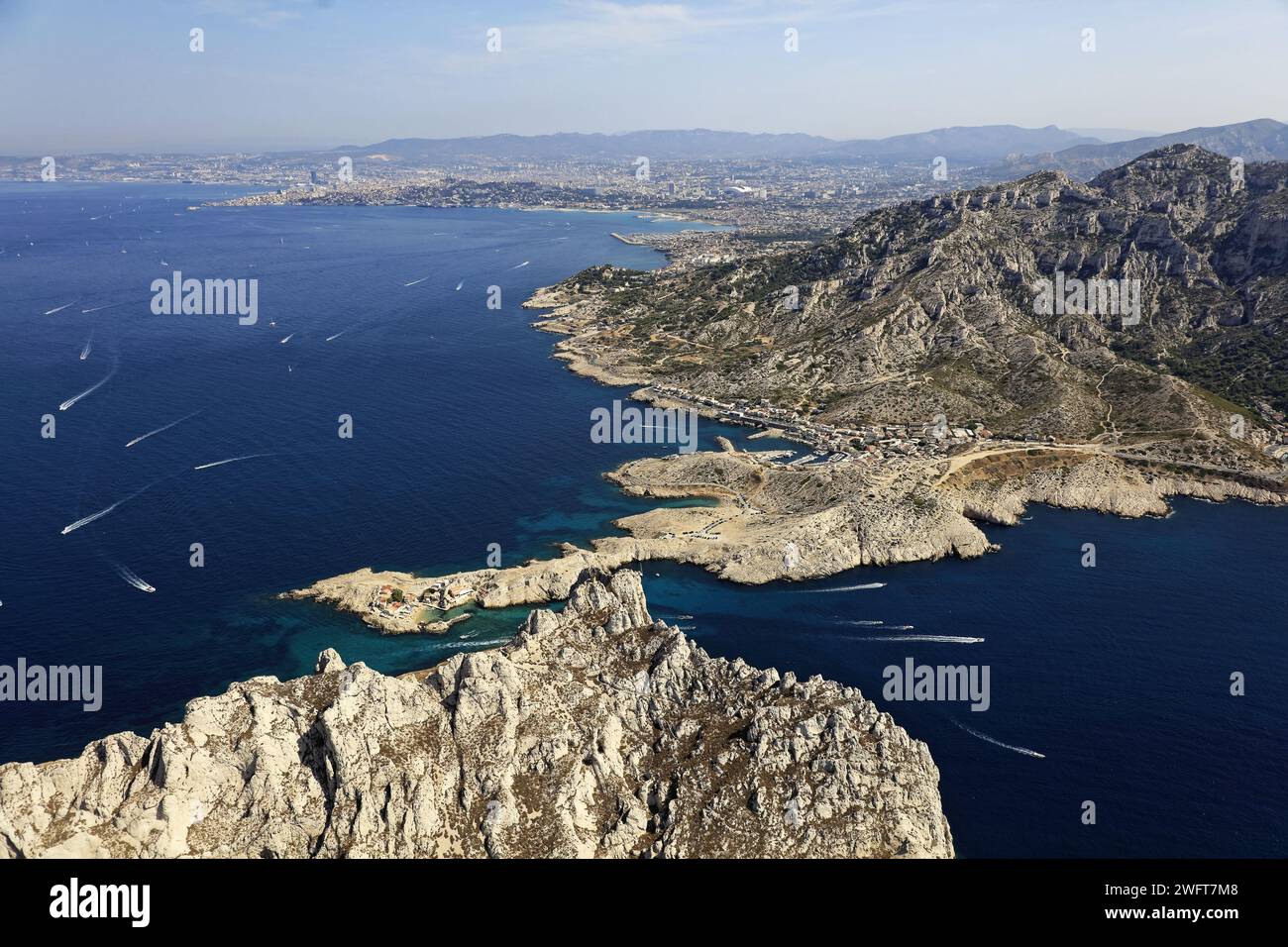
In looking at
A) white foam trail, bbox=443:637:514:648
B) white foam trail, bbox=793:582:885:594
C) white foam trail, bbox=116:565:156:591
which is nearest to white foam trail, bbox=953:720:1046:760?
white foam trail, bbox=793:582:885:594

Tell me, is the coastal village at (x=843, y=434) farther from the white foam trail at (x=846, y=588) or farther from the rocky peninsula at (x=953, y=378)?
the white foam trail at (x=846, y=588)

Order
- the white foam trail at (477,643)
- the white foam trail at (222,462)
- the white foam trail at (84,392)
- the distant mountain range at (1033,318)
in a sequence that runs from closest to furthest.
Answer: the white foam trail at (477,643) < the white foam trail at (222,462) < the distant mountain range at (1033,318) < the white foam trail at (84,392)

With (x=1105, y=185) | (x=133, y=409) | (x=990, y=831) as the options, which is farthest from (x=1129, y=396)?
(x=133, y=409)

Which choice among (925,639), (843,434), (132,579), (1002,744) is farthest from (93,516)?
(843,434)

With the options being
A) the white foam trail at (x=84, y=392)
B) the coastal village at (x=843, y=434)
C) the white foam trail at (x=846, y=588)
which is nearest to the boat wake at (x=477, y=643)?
the white foam trail at (x=846, y=588)

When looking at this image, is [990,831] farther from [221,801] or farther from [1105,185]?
[1105,185]

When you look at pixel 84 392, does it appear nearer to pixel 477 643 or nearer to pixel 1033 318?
pixel 477 643
